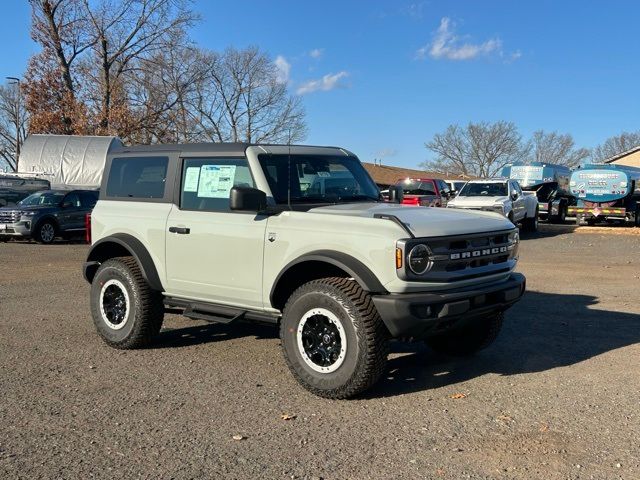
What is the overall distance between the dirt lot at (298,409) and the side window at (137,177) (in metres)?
1.58

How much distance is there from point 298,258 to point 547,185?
81.8ft

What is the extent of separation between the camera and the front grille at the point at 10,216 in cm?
1788

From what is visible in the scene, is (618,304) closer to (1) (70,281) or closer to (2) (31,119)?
(1) (70,281)

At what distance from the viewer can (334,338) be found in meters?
4.88

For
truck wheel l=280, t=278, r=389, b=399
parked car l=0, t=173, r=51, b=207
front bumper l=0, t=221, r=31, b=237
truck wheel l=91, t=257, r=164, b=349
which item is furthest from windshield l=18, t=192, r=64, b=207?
truck wheel l=280, t=278, r=389, b=399

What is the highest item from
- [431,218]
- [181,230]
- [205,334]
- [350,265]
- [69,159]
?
[69,159]

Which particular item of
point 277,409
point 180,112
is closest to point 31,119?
point 180,112

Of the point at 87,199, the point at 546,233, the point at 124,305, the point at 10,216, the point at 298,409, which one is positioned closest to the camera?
the point at 298,409

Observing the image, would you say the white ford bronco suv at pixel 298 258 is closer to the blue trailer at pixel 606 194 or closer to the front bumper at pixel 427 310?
the front bumper at pixel 427 310

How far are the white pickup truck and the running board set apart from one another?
13763 millimetres

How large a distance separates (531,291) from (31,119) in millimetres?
30490

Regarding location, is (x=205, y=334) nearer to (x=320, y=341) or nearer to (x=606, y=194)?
(x=320, y=341)

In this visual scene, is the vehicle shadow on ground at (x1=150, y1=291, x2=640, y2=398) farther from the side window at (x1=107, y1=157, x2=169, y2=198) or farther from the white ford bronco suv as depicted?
the side window at (x1=107, y1=157, x2=169, y2=198)

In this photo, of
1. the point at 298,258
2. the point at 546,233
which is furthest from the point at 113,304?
the point at 546,233
